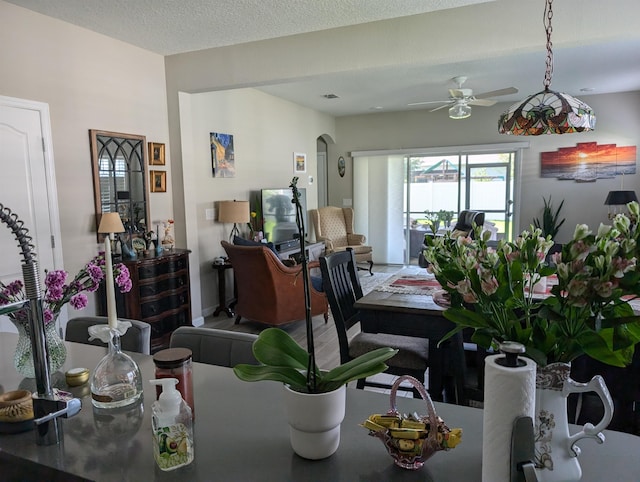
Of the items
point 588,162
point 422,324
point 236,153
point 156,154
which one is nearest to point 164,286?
point 156,154

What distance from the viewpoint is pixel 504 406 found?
757 mm

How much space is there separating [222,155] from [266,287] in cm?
187

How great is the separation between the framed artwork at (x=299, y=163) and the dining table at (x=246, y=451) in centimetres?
585

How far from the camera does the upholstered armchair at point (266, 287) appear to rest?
13.4ft

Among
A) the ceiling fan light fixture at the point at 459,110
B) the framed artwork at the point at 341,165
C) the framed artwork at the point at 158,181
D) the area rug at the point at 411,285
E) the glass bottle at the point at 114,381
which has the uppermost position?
the ceiling fan light fixture at the point at 459,110

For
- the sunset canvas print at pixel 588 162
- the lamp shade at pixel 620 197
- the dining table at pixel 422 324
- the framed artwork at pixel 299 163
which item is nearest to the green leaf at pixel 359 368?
the dining table at pixel 422 324

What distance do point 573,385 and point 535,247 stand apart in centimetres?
25

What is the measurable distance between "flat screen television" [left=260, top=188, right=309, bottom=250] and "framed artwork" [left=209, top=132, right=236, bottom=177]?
21.5 inches

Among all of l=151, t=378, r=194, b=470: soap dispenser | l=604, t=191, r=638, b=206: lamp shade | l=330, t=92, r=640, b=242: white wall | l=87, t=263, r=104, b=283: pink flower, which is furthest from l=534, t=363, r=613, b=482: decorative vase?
l=330, t=92, r=640, b=242: white wall

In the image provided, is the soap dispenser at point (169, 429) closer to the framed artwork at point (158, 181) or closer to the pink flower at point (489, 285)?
the pink flower at point (489, 285)

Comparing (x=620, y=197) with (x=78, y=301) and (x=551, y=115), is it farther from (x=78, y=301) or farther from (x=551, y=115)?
(x=78, y=301)

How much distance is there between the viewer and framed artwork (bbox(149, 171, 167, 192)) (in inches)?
167

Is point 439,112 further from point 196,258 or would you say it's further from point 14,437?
point 14,437

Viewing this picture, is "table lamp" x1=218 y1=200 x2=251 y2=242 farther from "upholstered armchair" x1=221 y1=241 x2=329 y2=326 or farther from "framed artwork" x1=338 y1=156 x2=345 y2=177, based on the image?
"framed artwork" x1=338 y1=156 x2=345 y2=177
